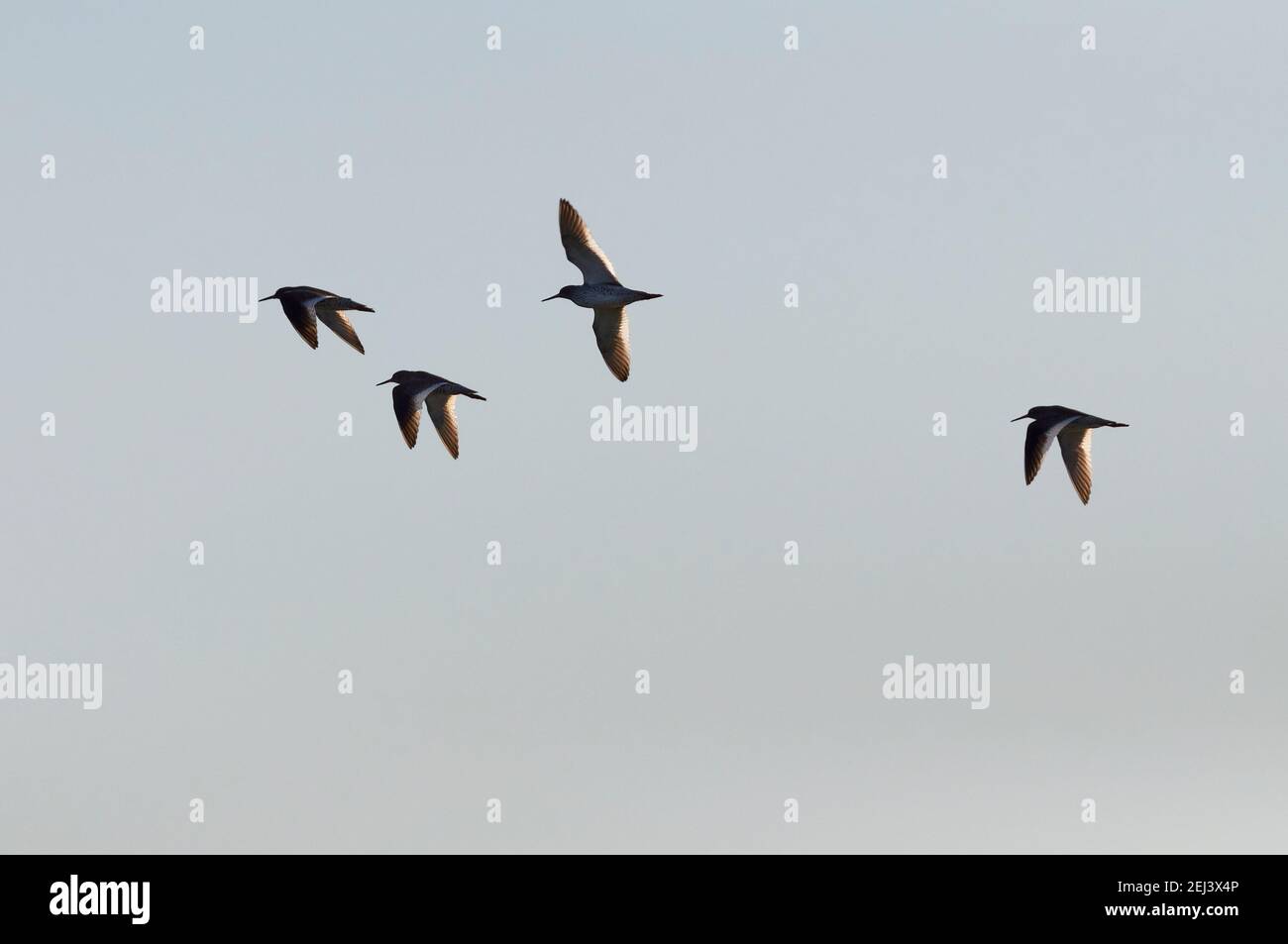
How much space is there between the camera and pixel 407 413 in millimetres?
48594

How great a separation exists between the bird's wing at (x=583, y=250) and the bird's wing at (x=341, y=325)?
17.1 ft

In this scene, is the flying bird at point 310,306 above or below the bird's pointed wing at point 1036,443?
above

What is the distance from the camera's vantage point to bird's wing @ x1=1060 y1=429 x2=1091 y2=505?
50562 millimetres

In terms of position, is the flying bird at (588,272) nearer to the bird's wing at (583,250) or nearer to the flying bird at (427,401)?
the bird's wing at (583,250)

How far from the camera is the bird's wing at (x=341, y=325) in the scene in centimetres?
4678

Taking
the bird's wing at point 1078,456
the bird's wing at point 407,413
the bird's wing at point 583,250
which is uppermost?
the bird's wing at point 583,250

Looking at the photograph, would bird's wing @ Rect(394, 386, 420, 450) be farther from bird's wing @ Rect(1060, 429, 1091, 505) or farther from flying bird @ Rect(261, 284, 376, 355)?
bird's wing @ Rect(1060, 429, 1091, 505)

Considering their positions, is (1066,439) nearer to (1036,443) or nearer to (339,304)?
(1036,443)

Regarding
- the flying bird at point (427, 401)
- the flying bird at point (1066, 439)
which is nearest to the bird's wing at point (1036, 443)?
the flying bird at point (1066, 439)

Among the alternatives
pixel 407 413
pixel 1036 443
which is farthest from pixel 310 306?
pixel 1036 443
